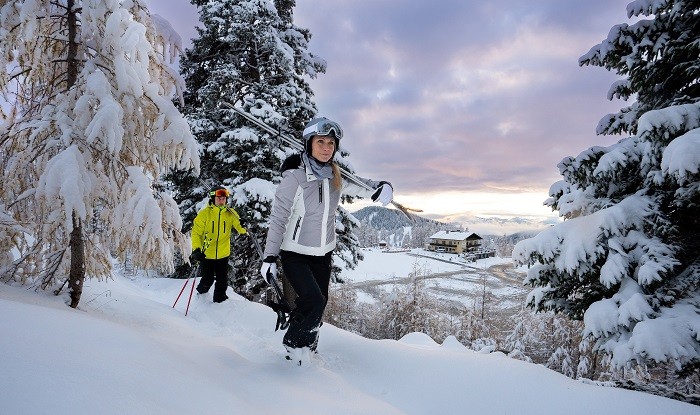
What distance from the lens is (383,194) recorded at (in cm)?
429

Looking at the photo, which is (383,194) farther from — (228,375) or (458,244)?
(458,244)

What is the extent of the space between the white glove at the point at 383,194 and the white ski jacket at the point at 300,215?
99cm

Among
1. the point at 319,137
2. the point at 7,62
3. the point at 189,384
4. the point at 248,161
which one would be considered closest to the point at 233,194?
the point at 248,161

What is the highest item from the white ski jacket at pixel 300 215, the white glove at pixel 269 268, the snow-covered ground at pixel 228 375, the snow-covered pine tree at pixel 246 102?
the snow-covered pine tree at pixel 246 102

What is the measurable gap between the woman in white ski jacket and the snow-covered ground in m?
0.48

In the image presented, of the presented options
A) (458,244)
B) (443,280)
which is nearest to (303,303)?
(443,280)

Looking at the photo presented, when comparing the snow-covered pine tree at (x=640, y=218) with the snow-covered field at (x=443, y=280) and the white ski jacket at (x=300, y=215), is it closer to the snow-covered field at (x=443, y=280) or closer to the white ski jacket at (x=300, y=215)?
the white ski jacket at (x=300, y=215)

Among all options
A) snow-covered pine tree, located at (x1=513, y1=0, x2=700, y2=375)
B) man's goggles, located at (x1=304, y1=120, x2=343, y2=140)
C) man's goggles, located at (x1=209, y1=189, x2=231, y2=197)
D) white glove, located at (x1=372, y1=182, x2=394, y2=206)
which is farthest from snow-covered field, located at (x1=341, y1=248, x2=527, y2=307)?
man's goggles, located at (x1=304, y1=120, x2=343, y2=140)

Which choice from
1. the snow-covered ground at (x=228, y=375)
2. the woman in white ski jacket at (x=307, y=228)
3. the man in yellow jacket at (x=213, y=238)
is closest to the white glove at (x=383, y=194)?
the woman in white ski jacket at (x=307, y=228)

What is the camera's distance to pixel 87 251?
4125mm

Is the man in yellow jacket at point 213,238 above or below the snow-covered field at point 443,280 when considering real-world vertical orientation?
above

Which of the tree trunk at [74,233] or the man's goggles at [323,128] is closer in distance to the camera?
the man's goggles at [323,128]

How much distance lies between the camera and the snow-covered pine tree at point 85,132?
335 cm

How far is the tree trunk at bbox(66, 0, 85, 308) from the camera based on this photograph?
12.1 ft
